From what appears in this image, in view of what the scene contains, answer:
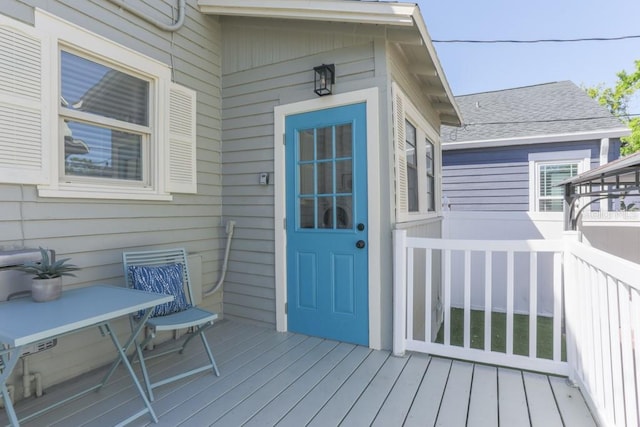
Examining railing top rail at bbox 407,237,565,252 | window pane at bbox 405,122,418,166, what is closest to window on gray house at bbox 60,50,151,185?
railing top rail at bbox 407,237,565,252

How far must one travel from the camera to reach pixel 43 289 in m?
1.90

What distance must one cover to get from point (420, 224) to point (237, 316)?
2.31 meters

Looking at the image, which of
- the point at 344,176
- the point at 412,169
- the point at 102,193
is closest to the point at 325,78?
the point at 344,176

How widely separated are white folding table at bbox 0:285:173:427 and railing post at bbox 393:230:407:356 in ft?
5.58

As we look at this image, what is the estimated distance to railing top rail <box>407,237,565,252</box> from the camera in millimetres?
2369

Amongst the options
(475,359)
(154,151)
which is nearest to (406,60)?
(154,151)

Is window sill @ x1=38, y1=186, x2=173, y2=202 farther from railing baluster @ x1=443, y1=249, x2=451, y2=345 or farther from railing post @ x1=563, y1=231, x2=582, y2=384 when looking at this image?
railing post @ x1=563, y1=231, x2=582, y2=384

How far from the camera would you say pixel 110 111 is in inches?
108

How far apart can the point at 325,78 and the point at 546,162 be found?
5.87m

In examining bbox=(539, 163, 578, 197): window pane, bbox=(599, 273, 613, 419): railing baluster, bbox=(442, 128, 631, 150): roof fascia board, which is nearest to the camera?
bbox=(599, 273, 613, 419): railing baluster

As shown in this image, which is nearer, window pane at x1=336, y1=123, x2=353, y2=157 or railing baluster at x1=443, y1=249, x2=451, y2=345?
railing baluster at x1=443, y1=249, x2=451, y2=345

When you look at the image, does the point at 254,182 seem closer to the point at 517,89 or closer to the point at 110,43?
the point at 110,43

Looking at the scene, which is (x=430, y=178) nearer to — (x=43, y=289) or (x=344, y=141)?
(x=344, y=141)

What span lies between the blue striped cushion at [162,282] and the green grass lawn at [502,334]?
334cm
